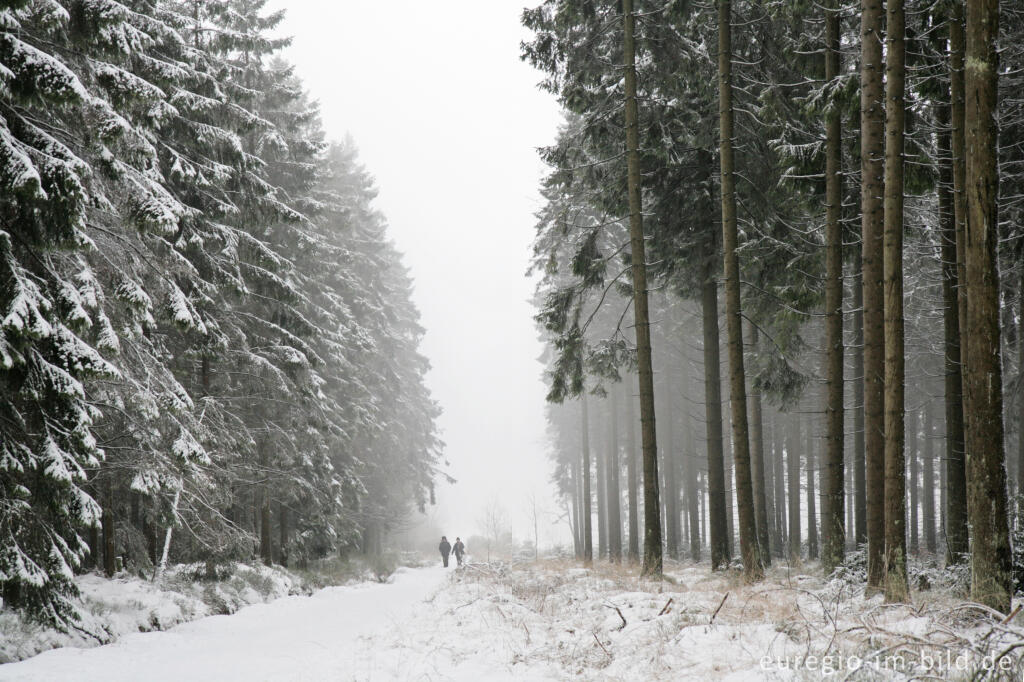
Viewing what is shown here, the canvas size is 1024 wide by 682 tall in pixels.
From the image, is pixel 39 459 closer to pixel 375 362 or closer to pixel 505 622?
pixel 505 622

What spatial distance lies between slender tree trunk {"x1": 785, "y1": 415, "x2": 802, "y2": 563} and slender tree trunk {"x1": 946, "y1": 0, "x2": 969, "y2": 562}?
1132 cm

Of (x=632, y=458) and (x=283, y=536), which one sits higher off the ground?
(x=632, y=458)

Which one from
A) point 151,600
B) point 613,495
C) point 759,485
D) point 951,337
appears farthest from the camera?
point 613,495

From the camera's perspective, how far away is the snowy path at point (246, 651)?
7.06 metres

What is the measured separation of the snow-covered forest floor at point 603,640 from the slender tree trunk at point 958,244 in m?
1.05

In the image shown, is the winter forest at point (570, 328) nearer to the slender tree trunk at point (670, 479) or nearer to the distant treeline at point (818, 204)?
the distant treeline at point (818, 204)

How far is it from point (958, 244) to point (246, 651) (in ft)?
40.6

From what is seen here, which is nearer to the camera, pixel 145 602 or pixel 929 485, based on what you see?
pixel 145 602

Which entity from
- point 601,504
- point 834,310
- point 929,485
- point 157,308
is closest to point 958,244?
point 834,310

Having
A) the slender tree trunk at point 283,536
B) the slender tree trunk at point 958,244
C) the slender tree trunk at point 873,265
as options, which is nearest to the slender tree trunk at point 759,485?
the slender tree trunk at point 958,244

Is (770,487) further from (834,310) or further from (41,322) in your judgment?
(41,322)

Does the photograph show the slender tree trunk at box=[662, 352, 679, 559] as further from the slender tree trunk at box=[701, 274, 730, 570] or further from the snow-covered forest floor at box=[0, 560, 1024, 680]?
the snow-covered forest floor at box=[0, 560, 1024, 680]

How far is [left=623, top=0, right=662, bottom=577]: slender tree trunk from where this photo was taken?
39.1 ft

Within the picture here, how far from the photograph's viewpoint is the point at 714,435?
13188mm
